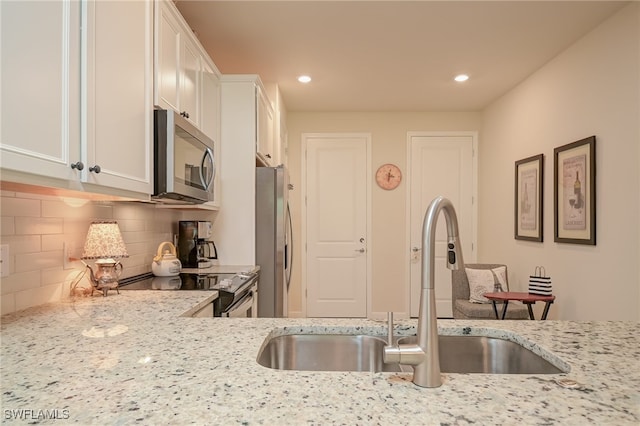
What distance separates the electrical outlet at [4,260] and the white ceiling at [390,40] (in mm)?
1786

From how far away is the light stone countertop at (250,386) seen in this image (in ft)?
2.17

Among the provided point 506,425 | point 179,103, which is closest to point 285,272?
point 179,103

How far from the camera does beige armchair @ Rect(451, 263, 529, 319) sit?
3270mm

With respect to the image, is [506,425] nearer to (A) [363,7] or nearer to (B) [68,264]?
(B) [68,264]

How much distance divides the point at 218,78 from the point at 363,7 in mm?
1194

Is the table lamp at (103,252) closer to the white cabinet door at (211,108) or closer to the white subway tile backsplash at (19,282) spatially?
the white subway tile backsplash at (19,282)

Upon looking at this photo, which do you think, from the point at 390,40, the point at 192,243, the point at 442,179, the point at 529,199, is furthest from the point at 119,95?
the point at 442,179

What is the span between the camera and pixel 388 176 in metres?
4.84

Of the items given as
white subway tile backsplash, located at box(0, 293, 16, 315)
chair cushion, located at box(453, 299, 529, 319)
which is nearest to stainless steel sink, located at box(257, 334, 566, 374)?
white subway tile backsplash, located at box(0, 293, 16, 315)

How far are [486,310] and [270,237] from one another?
1951mm

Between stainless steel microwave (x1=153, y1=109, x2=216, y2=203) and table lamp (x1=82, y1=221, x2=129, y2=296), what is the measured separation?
0.88ft

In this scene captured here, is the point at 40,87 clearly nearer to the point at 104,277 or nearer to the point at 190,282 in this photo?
the point at 104,277

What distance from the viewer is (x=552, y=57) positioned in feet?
10.4

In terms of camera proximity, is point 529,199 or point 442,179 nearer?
point 529,199
